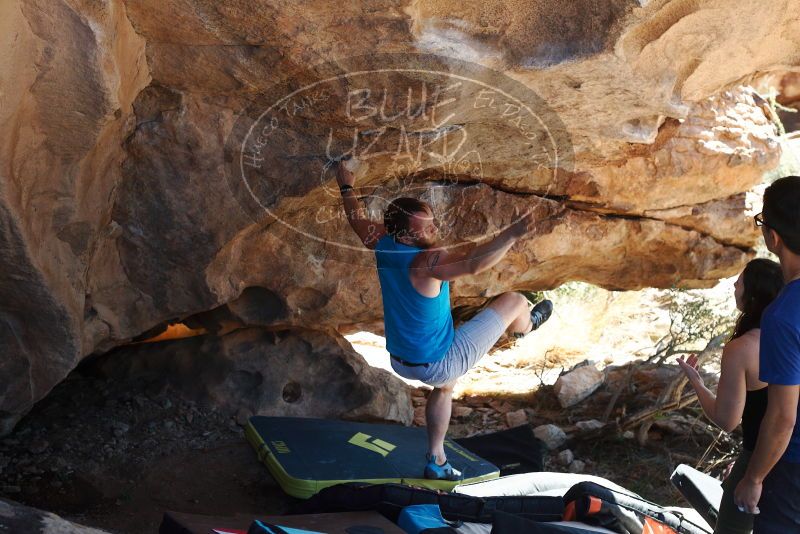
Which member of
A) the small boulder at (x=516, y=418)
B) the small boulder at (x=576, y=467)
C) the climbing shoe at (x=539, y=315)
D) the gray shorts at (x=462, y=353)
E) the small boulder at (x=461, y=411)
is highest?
the climbing shoe at (x=539, y=315)

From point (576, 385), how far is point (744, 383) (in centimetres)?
377

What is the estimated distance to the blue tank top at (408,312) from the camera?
362 centimetres

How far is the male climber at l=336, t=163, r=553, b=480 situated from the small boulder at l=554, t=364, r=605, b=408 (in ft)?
7.81

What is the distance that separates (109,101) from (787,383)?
2.50m

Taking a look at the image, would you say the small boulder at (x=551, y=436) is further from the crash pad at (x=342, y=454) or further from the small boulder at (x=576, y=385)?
the crash pad at (x=342, y=454)

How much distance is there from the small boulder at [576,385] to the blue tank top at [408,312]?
2.74 metres

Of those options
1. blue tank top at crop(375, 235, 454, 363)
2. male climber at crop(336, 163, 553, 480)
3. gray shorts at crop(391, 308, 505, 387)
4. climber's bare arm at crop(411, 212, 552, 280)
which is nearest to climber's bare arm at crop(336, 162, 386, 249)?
male climber at crop(336, 163, 553, 480)

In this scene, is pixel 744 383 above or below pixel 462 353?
above

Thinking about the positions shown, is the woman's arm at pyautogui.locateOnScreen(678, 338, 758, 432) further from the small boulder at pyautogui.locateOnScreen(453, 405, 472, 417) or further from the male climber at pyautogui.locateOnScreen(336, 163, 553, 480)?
the small boulder at pyautogui.locateOnScreen(453, 405, 472, 417)

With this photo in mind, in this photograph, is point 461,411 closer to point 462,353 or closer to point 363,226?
point 462,353

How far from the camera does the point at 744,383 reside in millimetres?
2615

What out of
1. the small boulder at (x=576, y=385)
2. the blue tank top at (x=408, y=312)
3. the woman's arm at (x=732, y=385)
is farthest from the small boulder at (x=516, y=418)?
the woman's arm at (x=732, y=385)

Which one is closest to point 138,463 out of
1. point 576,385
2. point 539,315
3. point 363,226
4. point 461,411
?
point 363,226

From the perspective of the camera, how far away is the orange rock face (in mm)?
3109
